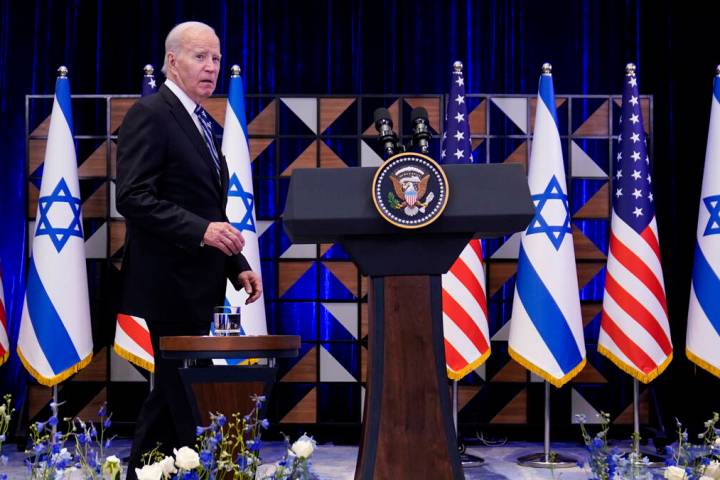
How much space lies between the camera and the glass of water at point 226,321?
230cm

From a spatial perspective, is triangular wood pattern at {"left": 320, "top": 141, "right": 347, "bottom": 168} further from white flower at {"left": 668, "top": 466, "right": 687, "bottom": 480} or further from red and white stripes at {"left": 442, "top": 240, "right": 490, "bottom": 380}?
white flower at {"left": 668, "top": 466, "right": 687, "bottom": 480}

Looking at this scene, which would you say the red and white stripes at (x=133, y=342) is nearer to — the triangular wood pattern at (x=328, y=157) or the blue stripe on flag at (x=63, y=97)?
the blue stripe on flag at (x=63, y=97)

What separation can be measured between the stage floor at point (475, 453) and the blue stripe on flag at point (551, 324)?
53 centimetres

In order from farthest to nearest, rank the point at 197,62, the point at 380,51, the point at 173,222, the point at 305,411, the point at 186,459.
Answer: the point at 380,51, the point at 305,411, the point at 197,62, the point at 173,222, the point at 186,459

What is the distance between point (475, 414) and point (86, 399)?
2.28 m

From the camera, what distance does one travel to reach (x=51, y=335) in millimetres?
4609

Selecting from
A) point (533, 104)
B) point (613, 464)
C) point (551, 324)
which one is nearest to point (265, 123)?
point (533, 104)

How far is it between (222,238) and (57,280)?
260 cm

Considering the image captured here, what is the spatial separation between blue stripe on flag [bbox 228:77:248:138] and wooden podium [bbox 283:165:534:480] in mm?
2595

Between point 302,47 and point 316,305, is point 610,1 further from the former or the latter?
point 316,305

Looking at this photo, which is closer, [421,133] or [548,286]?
[421,133]

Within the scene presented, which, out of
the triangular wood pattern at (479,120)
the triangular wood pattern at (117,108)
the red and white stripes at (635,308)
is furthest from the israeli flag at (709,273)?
the triangular wood pattern at (117,108)

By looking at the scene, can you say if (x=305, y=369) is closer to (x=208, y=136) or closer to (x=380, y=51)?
(x=380, y=51)

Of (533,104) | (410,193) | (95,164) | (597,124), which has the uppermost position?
(533,104)
